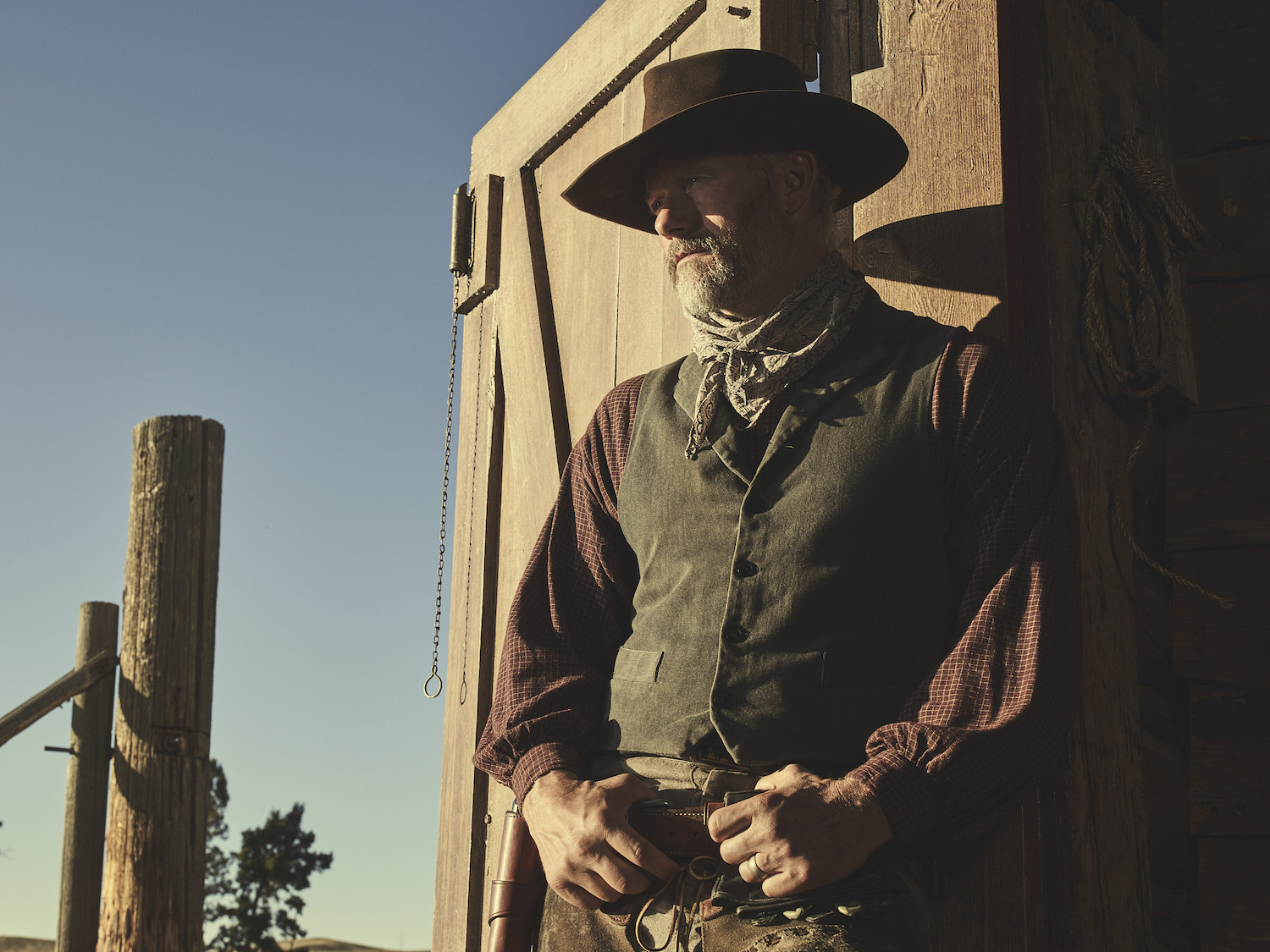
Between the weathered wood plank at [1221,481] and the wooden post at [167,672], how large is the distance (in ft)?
13.2

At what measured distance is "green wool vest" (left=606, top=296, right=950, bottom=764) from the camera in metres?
2.00

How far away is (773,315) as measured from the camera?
2.30m

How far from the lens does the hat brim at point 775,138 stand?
237 cm

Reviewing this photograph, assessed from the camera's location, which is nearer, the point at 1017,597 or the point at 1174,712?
the point at 1017,597

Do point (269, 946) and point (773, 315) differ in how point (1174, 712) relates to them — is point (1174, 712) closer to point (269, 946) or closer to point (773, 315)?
point (773, 315)

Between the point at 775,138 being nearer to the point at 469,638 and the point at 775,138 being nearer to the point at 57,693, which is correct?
the point at 469,638

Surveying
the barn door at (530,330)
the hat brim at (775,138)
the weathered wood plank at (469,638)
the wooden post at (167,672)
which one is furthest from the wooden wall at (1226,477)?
the wooden post at (167,672)

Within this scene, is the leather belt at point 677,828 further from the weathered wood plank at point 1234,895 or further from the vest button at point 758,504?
the weathered wood plank at point 1234,895

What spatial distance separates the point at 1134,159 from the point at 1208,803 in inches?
59.1

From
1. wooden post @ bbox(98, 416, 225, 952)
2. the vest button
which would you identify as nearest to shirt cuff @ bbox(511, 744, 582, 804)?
the vest button

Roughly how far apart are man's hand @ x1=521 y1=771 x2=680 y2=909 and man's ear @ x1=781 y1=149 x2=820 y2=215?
109 centimetres

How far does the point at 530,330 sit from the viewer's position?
393 centimetres

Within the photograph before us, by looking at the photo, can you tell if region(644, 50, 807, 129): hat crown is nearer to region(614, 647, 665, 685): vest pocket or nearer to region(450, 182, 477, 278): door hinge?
region(614, 647, 665, 685): vest pocket

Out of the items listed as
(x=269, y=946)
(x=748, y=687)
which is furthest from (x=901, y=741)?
(x=269, y=946)
